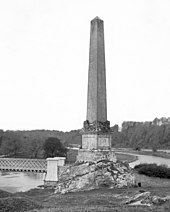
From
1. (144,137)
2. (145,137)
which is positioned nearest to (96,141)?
(145,137)

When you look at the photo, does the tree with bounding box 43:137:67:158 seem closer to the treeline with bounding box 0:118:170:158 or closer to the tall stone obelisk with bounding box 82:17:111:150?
the treeline with bounding box 0:118:170:158

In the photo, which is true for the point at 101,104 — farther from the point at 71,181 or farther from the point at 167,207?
the point at 167,207

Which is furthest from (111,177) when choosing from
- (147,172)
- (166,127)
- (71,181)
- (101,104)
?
(166,127)

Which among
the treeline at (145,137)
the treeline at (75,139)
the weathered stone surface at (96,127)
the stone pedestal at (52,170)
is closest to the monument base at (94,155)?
the weathered stone surface at (96,127)

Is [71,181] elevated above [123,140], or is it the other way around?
[123,140]

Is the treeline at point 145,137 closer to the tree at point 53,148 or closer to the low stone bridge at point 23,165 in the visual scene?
the tree at point 53,148

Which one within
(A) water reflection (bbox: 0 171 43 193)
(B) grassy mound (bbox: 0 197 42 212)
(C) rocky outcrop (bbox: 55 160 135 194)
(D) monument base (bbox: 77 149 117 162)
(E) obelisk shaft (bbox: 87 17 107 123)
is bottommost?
(A) water reflection (bbox: 0 171 43 193)

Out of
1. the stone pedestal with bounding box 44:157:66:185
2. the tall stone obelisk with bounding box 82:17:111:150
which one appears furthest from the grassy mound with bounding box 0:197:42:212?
the stone pedestal with bounding box 44:157:66:185
